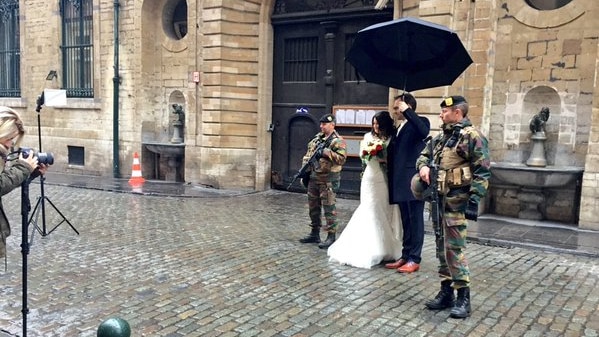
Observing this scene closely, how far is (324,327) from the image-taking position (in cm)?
441

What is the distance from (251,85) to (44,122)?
26.8 feet

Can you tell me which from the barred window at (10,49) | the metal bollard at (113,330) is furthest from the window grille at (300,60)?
the barred window at (10,49)

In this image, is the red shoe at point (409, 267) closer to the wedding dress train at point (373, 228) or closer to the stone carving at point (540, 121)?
the wedding dress train at point (373, 228)

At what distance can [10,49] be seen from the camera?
1812 cm

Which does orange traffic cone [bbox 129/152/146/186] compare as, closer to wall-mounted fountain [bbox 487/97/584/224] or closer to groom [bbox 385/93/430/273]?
wall-mounted fountain [bbox 487/97/584/224]

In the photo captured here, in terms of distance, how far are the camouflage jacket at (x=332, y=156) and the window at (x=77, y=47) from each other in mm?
10908

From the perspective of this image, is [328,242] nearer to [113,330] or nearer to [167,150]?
[113,330]

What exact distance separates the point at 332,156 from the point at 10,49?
16.0 m

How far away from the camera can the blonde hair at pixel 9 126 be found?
11.7ft

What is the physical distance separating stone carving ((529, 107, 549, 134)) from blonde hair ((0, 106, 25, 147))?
27.1 feet

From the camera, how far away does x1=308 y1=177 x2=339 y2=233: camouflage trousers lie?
713 cm

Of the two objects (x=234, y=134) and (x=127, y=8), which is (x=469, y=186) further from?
(x=127, y=8)

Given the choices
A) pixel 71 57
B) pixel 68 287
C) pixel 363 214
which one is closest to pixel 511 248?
pixel 363 214

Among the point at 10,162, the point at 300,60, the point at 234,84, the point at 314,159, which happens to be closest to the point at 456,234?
the point at 314,159
